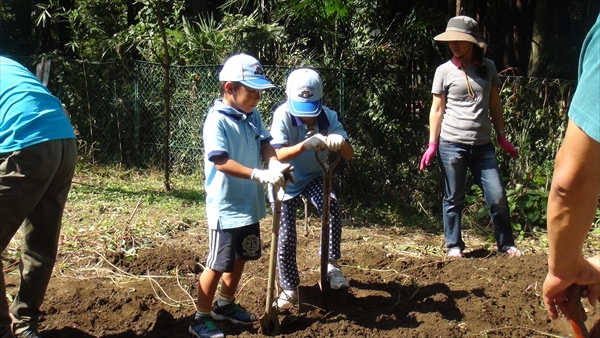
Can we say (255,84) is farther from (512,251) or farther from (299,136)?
(512,251)

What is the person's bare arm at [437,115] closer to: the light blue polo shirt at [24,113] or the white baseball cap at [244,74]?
the white baseball cap at [244,74]

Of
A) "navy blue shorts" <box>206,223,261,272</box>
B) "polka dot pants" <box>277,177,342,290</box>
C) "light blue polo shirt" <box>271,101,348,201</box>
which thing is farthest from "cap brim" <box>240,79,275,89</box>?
"polka dot pants" <box>277,177,342,290</box>

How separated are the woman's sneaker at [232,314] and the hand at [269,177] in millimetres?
951

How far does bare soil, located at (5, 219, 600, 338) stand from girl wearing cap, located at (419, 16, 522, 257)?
420 mm

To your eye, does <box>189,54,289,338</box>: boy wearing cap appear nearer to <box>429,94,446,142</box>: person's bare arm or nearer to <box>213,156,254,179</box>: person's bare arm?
<box>213,156,254,179</box>: person's bare arm

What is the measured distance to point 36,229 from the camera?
12.0ft

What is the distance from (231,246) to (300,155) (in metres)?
0.84

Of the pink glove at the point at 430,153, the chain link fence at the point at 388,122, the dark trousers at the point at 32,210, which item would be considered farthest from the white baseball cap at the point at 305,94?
the chain link fence at the point at 388,122

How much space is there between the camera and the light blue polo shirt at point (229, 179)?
3.71 metres

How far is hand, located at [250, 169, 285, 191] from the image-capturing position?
3514 millimetres

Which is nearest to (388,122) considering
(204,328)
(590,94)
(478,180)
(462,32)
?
(478,180)

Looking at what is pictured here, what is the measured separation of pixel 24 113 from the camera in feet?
11.3

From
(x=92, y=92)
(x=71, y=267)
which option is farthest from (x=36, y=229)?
(x=92, y=92)

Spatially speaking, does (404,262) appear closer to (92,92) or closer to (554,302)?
(554,302)
